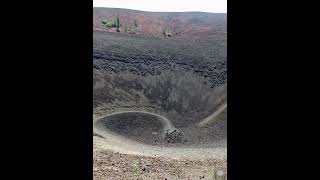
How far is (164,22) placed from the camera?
99.0 ft

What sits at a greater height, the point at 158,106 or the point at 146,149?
the point at 158,106

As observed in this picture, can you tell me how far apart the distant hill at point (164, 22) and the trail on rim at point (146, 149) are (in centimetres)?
1306

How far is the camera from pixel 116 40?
2522 cm

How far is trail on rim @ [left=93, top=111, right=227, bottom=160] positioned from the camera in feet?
43.5

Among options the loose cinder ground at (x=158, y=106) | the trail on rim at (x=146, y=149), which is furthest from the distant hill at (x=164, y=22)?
the trail on rim at (x=146, y=149)

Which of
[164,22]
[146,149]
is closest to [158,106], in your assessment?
[146,149]

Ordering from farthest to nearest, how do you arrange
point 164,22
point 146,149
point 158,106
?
point 164,22 → point 158,106 → point 146,149

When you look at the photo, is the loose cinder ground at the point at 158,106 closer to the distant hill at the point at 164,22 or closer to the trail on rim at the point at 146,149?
A: the trail on rim at the point at 146,149

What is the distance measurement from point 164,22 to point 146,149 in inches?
687

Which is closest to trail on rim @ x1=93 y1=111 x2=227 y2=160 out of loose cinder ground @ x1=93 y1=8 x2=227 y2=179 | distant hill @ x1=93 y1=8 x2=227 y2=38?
loose cinder ground @ x1=93 y1=8 x2=227 y2=179

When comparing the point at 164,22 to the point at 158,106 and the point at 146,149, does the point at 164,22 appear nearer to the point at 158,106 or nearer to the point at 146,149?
the point at 158,106
